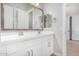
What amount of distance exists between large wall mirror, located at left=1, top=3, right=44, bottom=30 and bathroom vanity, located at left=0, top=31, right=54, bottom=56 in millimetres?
95

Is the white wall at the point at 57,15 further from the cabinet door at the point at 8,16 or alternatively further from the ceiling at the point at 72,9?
the cabinet door at the point at 8,16

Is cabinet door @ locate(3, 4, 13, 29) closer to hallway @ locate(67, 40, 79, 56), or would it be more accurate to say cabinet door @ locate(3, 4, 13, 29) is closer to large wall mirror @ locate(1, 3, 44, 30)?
large wall mirror @ locate(1, 3, 44, 30)

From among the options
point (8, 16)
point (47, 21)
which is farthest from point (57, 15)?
point (8, 16)

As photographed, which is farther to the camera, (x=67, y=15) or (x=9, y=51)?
(x=67, y=15)

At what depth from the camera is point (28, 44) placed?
1.36 metres

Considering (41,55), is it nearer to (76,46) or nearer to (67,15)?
(76,46)

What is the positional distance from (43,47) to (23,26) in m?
0.34

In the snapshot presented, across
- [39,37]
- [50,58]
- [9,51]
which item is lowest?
[50,58]

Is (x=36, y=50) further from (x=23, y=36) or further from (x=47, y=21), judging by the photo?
(x=47, y=21)

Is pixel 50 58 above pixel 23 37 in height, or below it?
below

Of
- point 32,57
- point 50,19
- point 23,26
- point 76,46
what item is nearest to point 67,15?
point 50,19

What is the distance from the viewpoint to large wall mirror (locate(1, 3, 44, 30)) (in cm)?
131

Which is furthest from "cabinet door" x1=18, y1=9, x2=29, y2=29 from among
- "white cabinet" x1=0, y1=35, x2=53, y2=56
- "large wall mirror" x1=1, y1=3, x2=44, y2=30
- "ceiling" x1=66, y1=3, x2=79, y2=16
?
"ceiling" x1=66, y1=3, x2=79, y2=16

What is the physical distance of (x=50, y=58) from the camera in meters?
1.38
